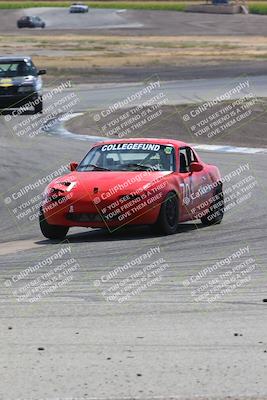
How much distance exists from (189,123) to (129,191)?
16.5 metres

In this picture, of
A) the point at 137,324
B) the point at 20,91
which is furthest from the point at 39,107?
the point at 137,324

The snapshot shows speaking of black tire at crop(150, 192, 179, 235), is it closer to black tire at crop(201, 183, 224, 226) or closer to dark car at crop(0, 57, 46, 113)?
black tire at crop(201, 183, 224, 226)

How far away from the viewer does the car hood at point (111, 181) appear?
13.4 m

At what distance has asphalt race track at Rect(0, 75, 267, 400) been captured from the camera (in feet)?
21.5

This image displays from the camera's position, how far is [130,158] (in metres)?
14.4

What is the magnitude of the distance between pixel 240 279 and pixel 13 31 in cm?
9114

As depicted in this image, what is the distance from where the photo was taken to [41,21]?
108 m

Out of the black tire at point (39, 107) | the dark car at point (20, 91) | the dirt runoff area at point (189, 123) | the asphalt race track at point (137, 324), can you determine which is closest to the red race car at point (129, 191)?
the asphalt race track at point (137, 324)

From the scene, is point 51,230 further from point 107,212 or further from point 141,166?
point 141,166

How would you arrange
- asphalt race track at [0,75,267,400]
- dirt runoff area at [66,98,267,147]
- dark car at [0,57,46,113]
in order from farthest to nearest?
1. dark car at [0,57,46,113]
2. dirt runoff area at [66,98,267,147]
3. asphalt race track at [0,75,267,400]

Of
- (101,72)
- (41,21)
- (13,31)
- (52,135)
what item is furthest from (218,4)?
(52,135)

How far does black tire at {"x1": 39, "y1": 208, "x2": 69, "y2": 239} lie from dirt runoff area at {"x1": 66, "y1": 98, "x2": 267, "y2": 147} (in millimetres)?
13287

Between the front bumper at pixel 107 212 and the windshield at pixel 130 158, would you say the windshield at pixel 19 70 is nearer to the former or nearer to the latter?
the windshield at pixel 130 158

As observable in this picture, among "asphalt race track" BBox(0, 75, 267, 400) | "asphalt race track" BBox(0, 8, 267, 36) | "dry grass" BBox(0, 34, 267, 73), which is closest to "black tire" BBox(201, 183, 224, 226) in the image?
"asphalt race track" BBox(0, 75, 267, 400)
